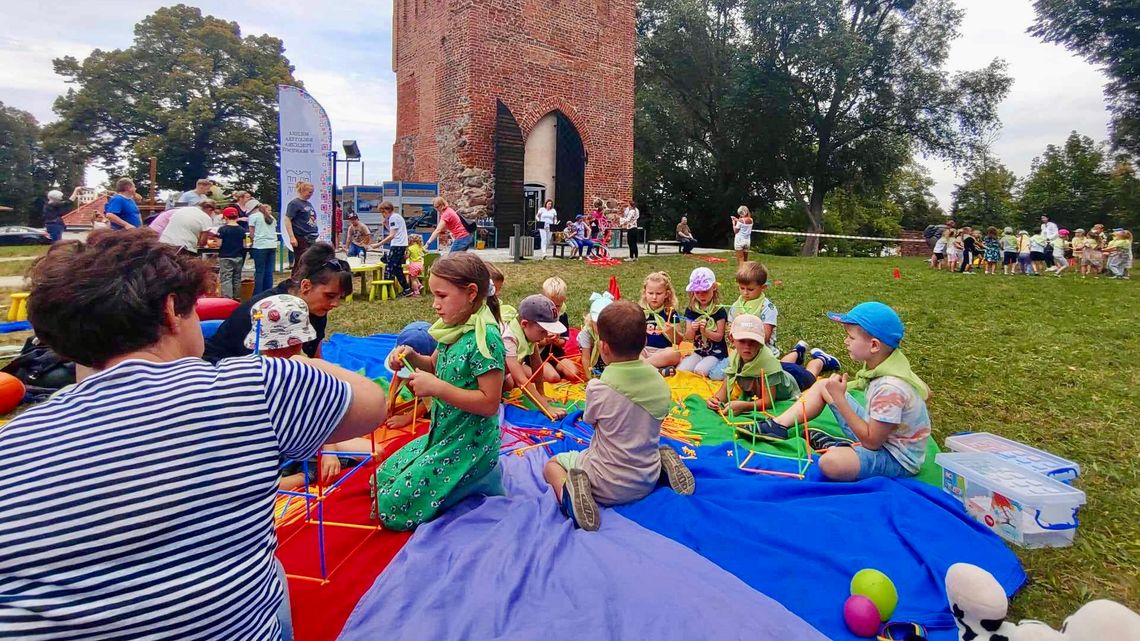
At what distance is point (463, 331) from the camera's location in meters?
3.08

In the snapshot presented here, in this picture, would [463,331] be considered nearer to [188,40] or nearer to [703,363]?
[703,363]

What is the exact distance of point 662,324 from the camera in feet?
21.2

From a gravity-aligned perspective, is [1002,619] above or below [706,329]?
below

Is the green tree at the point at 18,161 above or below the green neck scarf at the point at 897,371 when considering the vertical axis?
above

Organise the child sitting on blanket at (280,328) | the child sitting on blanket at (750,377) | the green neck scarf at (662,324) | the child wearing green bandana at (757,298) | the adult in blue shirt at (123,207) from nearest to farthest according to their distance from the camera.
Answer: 1. the child sitting on blanket at (280,328)
2. the child sitting on blanket at (750,377)
3. the child wearing green bandana at (757,298)
4. the green neck scarf at (662,324)
5. the adult in blue shirt at (123,207)

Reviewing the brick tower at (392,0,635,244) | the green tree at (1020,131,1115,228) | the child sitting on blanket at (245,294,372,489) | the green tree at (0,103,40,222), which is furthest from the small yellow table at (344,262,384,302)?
the green tree at (0,103,40,222)

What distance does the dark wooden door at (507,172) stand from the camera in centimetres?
1975

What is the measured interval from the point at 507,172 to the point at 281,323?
17.9 metres

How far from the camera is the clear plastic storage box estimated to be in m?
3.07

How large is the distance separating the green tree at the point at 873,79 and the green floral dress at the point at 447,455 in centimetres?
2726

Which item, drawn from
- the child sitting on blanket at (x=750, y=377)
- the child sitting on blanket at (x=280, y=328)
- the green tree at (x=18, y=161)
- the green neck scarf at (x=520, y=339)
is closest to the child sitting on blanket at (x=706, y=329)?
the child sitting on blanket at (x=750, y=377)

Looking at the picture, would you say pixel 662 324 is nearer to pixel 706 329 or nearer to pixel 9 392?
pixel 706 329

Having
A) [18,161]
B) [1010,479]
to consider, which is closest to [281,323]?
[1010,479]

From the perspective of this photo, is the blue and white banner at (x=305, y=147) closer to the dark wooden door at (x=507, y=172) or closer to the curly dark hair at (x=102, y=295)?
the dark wooden door at (x=507, y=172)
